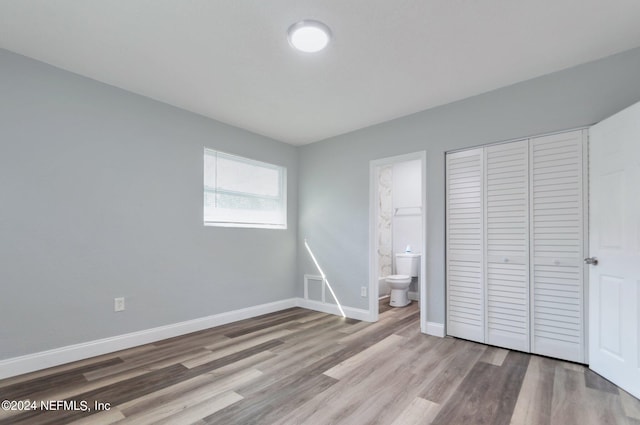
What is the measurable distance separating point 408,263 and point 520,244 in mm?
2257

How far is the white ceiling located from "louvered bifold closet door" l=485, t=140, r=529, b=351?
0.76m

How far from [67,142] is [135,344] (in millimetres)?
1968

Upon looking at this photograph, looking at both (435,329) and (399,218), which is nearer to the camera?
(435,329)

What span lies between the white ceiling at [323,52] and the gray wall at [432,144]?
16cm

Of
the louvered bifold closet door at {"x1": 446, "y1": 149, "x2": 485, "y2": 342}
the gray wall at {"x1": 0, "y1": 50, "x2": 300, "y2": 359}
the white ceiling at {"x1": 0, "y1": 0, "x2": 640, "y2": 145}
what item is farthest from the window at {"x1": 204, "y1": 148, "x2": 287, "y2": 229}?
the louvered bifold closet door at {"x1": 446, "y1": 149, "x2": 485, "y2": 342}

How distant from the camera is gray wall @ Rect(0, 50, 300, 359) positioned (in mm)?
2469

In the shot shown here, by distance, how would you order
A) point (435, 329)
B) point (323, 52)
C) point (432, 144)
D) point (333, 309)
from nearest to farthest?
1. point (323, 52)
2. point (435, 329)
3. point (432, 144)
4. point (333, 309)

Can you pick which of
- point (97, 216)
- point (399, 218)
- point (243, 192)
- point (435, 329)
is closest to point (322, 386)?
point (435, 329)

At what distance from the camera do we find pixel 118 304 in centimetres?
296

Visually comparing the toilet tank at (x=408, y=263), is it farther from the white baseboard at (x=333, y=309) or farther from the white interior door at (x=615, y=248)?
the white interior door at (x=615, y=248)

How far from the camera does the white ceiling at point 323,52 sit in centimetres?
197

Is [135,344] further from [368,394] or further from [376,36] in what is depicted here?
[376,36]

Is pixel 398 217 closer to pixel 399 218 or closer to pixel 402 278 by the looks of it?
pixel 399 218

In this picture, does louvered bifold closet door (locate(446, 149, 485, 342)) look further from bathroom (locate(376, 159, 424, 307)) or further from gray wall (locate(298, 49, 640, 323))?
bathroom (locate(376, 159, 424, 307))
